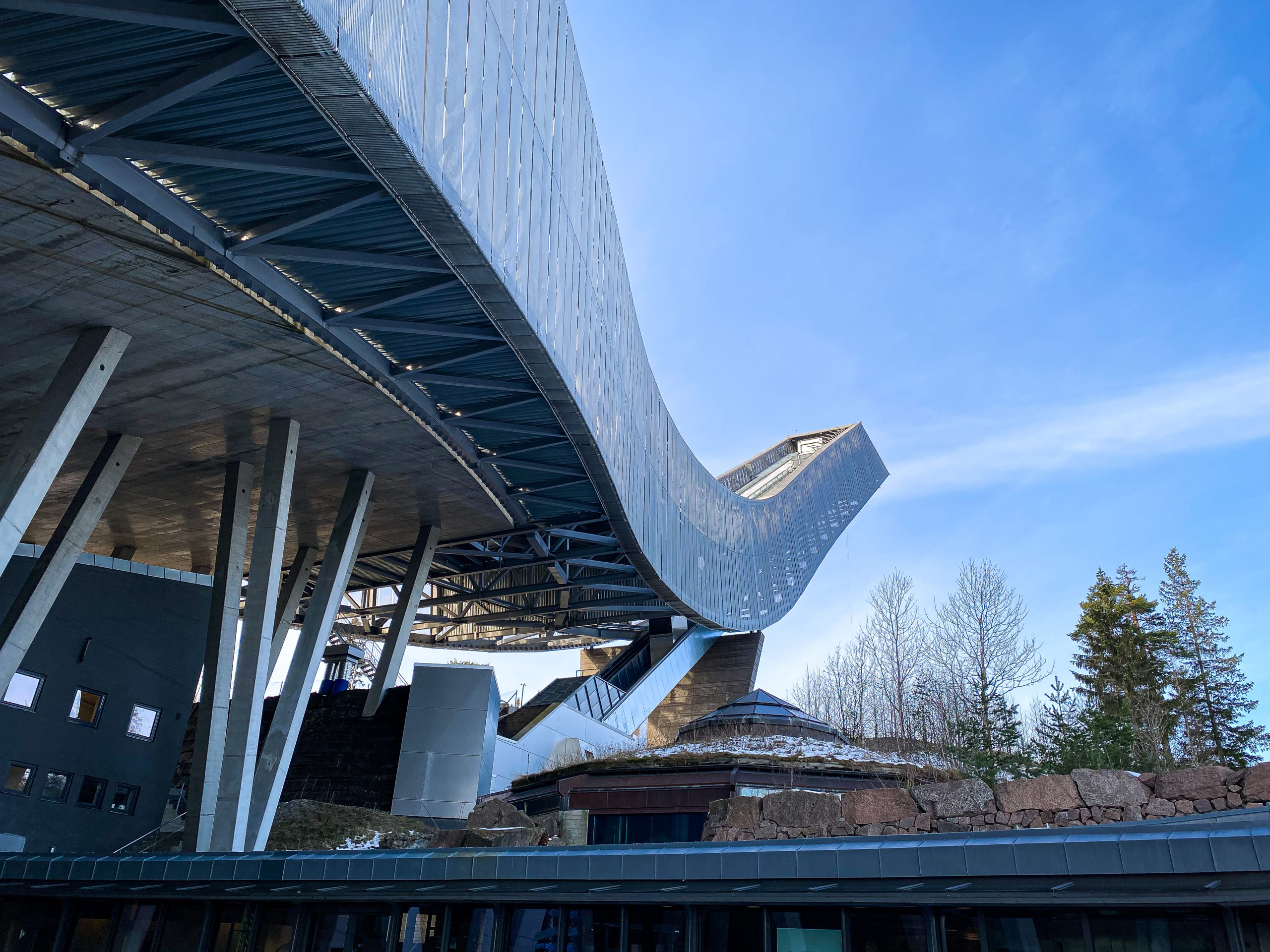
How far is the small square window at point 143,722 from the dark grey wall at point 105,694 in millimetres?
124

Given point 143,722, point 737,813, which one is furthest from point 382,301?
point 143,722

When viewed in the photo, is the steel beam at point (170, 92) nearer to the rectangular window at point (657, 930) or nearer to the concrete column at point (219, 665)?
the rectangular window at point (657, 930)

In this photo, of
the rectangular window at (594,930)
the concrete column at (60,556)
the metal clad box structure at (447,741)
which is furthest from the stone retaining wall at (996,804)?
the metal clad box structure at (447,741)

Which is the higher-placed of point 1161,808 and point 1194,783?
point 1194,783

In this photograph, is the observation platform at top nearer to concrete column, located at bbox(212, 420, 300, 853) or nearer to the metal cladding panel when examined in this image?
the metal cladding panel

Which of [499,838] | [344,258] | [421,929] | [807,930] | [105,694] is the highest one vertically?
[344,258]

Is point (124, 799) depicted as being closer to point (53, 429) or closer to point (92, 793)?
point (92, 793)

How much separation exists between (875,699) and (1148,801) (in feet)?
112

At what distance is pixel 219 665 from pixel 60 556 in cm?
440

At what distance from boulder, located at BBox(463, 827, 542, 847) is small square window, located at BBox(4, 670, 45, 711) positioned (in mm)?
14315

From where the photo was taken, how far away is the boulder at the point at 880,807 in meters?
14.2

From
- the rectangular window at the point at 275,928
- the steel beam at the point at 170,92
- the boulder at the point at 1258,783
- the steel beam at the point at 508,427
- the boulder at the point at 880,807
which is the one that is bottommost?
the rectangular window at the point at 275,928

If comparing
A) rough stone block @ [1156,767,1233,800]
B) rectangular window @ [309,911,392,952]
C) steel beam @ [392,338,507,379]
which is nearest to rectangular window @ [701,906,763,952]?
rectangular window @ [309,911,392,952]

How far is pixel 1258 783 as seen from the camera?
1188 centimetres
